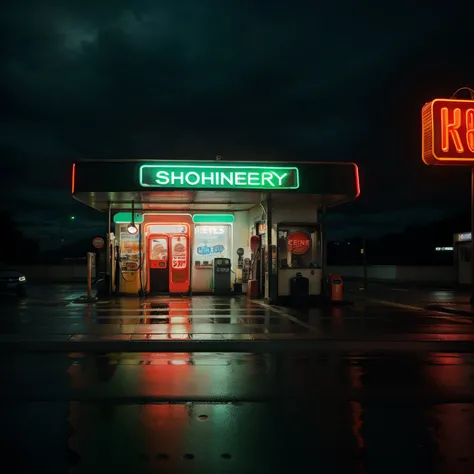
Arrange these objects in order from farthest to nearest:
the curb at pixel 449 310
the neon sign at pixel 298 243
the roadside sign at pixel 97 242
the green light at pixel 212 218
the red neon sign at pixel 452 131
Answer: the green light at pixel 212 218, the roadside sign at pixel 97 242, the neon sign at pixel 298 243, the red neon sign at pixel 452 131, the curb at pixel 449 310

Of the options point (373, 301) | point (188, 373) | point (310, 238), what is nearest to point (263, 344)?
point (188, 373)

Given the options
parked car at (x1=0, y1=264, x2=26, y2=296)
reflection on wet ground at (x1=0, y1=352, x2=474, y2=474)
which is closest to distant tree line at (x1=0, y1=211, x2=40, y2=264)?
parked car at (x1=0, y1=264, x2=26, y2=296)

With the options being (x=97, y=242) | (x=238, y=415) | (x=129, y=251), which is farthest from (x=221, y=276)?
(x=238, y=415)

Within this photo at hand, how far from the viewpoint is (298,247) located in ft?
76.3

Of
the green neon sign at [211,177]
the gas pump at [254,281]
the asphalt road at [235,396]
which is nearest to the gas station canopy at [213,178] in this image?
the green neon sign at [211,177]

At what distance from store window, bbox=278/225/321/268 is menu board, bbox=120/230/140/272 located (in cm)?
675

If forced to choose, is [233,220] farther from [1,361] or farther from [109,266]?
[1,361]

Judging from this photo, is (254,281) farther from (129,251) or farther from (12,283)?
(12,283)

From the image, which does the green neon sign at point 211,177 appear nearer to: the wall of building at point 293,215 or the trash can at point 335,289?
the wall of building at point 293,215

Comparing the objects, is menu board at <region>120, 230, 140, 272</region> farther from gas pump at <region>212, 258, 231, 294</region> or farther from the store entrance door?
gas pump at <region>212, 258, 231, 294</region>

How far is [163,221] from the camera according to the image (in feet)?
→ 87.0

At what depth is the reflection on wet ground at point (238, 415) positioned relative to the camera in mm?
5660

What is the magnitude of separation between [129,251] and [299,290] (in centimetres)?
826

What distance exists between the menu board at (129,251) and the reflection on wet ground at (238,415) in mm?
14820
